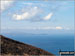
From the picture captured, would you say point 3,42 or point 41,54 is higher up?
point 3,42

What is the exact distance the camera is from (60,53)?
14.2 m

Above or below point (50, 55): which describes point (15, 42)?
above

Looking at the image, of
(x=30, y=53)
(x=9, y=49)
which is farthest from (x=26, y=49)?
(x=9, y=49)

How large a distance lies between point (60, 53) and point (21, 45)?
129 inches

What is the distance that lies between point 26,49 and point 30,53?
0.45 m

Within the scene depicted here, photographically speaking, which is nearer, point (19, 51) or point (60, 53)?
point (19, 51)

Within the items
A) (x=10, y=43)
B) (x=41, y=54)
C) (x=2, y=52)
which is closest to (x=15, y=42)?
(x=10, y=43)

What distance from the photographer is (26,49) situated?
13.5m

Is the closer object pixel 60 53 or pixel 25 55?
pixel 25 55

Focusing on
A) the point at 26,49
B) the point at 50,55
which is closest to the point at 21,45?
the point at 26,49

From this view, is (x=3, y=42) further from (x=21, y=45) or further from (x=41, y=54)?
(x=41, y=54)

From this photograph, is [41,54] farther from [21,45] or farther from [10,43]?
[10,43]

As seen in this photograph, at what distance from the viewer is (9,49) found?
13289 mm

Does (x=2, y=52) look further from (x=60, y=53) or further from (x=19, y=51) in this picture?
(x=60, y=53)
